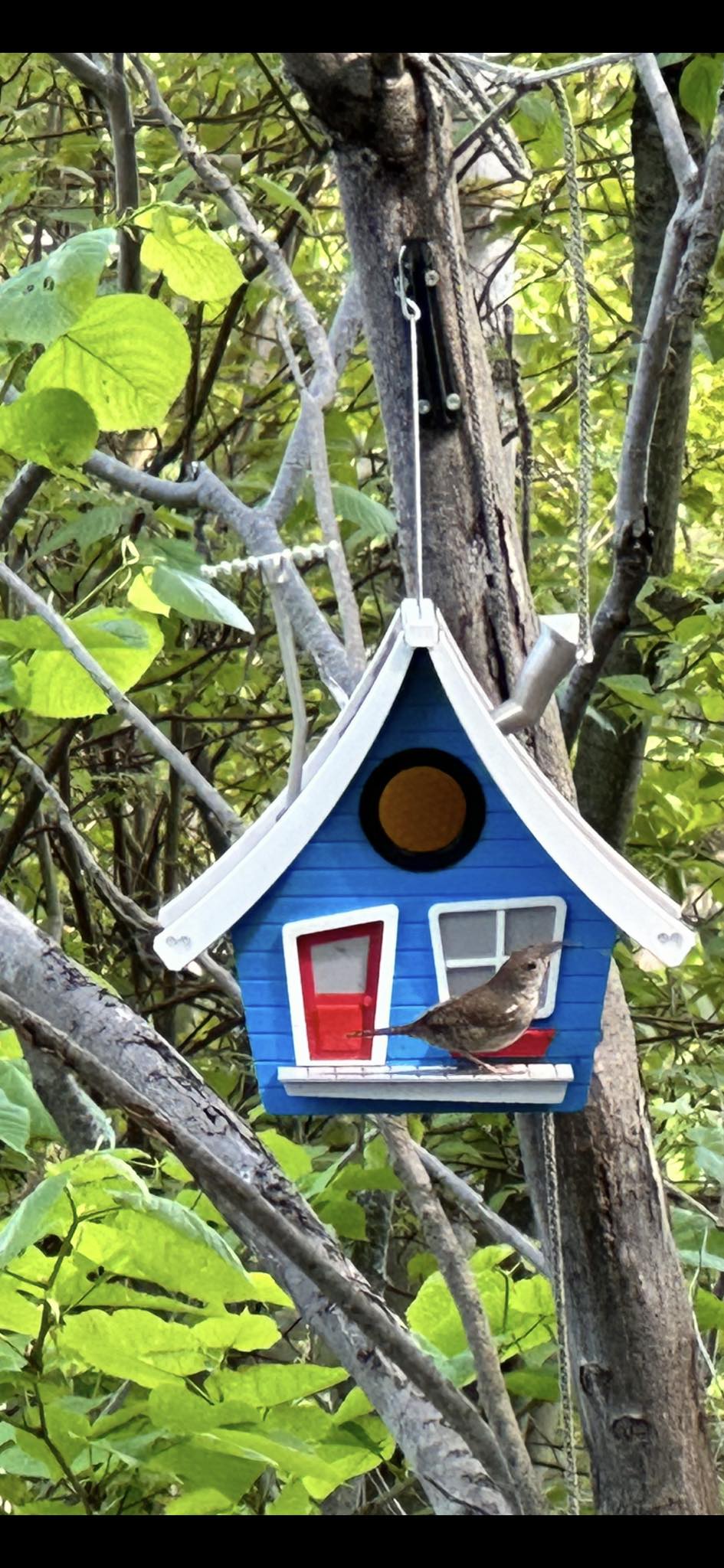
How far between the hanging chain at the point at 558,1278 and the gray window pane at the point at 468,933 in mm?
120

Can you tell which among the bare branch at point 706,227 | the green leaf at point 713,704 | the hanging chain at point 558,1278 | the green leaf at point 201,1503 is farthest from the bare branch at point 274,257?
the green leaf at point 713,704

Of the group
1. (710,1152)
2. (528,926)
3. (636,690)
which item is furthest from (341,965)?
(636,690)

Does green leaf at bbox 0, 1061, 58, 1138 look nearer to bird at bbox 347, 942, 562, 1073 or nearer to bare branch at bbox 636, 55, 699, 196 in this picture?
bird at bbox 347, 942, 562, 1073

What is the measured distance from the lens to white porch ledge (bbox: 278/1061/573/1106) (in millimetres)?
953

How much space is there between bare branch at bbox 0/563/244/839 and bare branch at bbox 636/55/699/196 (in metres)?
0.55

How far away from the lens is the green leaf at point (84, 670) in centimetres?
111

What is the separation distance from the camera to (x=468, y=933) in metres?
1.01

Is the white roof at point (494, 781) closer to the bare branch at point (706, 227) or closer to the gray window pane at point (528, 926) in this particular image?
the gray window pane at point (528, 926)

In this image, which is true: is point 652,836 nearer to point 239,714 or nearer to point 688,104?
point 239,714

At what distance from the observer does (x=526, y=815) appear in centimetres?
97

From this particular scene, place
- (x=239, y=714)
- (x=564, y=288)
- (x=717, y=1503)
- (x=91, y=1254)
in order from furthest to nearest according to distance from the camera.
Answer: (x=239, y=714) → (x=564, y=288) → (x=717, y=1503) → (x=91, y=1254)

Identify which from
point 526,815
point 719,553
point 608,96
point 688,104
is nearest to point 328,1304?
point 526,815

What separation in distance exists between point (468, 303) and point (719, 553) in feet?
6.86
